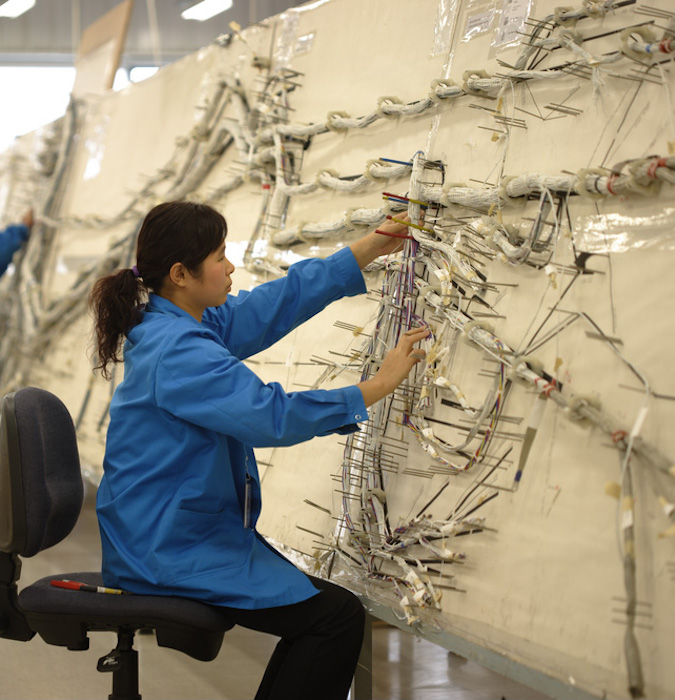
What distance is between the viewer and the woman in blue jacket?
4.16 feet

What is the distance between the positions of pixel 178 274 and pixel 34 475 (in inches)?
16.3

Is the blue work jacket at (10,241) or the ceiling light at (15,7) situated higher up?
the ceiling light at (15,7)

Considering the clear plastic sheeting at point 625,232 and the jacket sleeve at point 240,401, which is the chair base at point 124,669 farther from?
the clear plastic sheeting at point 625,232

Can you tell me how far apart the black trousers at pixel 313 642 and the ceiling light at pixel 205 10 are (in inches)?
164

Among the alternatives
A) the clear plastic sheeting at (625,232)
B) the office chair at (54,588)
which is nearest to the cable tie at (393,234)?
the clear plastic sheeting at (625,232)

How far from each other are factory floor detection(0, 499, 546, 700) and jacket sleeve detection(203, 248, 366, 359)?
869 mm

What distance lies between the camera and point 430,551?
1.36 m

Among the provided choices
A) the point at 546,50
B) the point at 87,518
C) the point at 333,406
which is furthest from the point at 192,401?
the point at 87,518

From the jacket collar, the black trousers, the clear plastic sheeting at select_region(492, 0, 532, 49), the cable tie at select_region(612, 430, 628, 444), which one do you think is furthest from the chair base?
the clear plastic sheeting at select_region(492, 0, 532, 49)

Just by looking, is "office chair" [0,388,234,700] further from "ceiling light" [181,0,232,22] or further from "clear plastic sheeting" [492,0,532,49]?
"ceiling light" [181,0,232,22]

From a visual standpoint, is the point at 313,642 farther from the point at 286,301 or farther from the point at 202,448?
the point at 286,301

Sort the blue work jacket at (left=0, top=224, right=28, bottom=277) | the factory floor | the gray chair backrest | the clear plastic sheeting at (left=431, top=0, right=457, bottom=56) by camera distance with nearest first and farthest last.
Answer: the gray chair backrest
the clear plastic sheeting at (left=431, top=0, right=457, bottom=56)
the factory floor
the blue work jacket at (left=0, top=224, right=28, bottom=277)

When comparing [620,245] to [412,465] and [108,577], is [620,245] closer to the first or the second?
[412,465]

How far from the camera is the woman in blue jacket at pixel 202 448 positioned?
1267 millimetres
